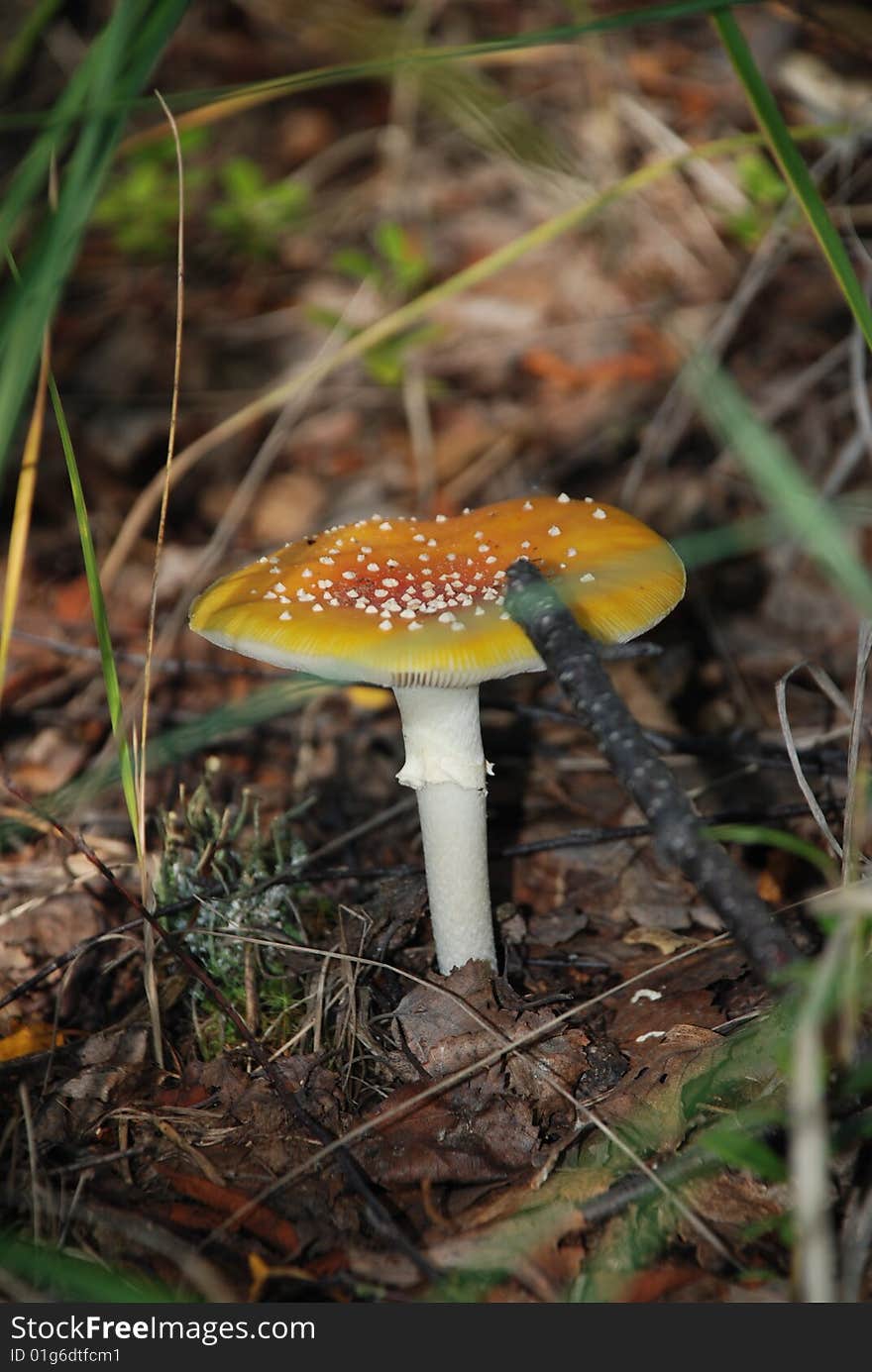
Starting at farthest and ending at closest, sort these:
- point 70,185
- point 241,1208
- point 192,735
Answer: point 192,735
point 241,1208
point 70,185

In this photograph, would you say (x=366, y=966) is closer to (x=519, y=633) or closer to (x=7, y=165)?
(x=519, y=633)

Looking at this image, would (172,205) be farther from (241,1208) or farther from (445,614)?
(241,1208)

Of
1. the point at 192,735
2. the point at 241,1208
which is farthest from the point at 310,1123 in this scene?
the point at 192,735

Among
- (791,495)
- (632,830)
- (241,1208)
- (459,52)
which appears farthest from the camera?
(632,830)

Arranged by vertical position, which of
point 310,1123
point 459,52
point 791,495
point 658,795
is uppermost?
point 459,52

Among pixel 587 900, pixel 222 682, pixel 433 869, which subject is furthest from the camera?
pixel 222 682

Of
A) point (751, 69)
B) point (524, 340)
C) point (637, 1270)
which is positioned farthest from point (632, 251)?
point (637, 1270)
